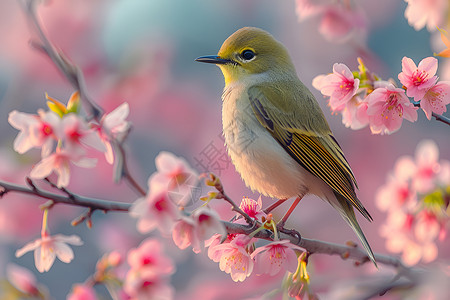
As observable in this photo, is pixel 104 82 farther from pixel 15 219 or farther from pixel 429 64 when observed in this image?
pixel 429 64

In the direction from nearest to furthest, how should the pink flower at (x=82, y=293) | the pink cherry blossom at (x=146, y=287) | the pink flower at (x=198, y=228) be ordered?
the pink flower at (x=198, y=228) → the pink cherry blossom at (x=146, y=287) → the pink flower at (x=82, y=293)

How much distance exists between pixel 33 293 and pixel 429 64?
1508 millimetres

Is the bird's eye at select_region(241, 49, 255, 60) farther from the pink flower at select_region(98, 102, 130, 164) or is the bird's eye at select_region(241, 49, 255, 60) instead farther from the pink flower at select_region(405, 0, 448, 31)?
the pink flower at select_region(98, 102, 130, 164)

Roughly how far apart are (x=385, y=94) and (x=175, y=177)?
81 centimetres

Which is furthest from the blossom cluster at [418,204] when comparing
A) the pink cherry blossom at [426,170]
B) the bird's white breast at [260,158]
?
the bird's white breast at [260,158]

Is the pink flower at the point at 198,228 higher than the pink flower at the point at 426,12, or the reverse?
the pink flower at the point at 426,12

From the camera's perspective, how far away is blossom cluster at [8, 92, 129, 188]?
4.16 feet

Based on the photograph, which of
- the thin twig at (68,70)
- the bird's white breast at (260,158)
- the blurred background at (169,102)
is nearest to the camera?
the thin twig at (68,70)

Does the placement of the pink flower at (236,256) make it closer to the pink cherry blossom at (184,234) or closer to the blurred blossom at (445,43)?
the pink cherry blossom at (184,234)

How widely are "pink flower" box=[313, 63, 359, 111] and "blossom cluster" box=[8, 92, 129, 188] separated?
0.76 m

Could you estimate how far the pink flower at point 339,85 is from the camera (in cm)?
170

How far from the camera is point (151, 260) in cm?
168

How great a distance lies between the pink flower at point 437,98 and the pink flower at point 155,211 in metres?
0.92

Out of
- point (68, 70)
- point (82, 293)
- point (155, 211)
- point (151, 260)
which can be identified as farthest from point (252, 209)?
point (68, 70)
